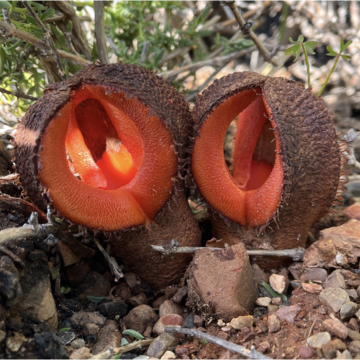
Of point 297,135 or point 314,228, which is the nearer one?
point 297,135

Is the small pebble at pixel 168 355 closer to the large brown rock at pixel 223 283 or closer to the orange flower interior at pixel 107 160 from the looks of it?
the large brown rock at pixel 223 283


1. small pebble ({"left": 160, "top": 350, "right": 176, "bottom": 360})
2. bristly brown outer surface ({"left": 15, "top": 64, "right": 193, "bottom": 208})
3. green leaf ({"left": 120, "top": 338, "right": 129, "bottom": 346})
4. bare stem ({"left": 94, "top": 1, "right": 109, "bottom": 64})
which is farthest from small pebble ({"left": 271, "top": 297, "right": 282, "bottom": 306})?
bare stem ({"left": 94, "top": 1, "right": 109, "bottom": 64})

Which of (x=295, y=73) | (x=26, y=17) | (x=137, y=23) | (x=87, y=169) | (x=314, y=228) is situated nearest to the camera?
(x=87, y=169)

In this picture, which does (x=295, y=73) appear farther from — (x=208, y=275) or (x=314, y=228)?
(x=208, y=275)

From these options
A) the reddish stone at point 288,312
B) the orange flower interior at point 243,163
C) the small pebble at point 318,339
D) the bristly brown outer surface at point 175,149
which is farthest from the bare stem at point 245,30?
the small pebble at point 318,339

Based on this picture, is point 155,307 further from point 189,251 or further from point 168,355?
point 168,355

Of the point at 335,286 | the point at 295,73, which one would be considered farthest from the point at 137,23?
the point at 335,286
